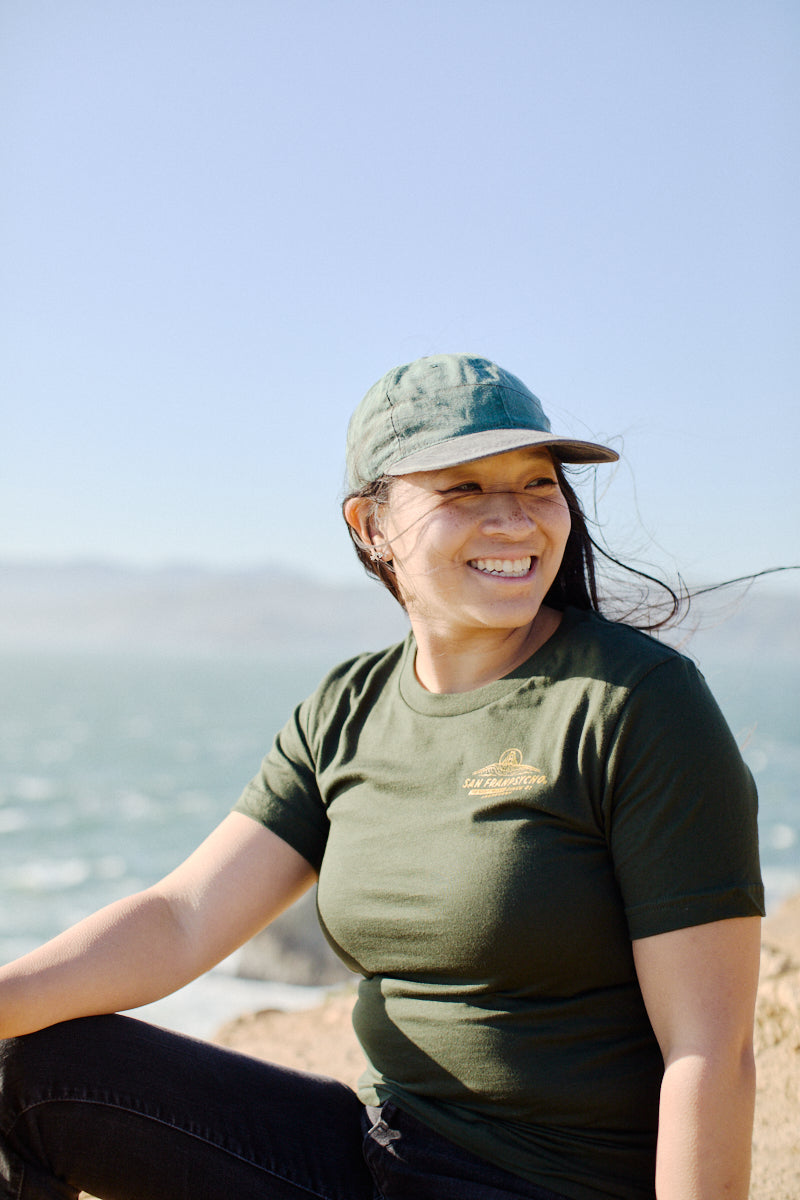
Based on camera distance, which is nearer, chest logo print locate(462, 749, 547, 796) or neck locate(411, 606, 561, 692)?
chest logo print locate(462, 749, 547, 796)

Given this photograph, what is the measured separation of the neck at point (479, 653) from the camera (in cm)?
204

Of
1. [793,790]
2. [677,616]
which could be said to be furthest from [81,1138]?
[793,790]

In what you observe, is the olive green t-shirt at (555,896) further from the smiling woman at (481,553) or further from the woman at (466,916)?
the smiling woman at (481,553)

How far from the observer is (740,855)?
1.56 meters

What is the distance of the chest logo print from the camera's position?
5.67 feet

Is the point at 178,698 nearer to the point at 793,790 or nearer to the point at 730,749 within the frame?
the point at 793,790

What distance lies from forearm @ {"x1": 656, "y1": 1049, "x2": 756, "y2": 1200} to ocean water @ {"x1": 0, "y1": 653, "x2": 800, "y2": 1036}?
81 centimetres

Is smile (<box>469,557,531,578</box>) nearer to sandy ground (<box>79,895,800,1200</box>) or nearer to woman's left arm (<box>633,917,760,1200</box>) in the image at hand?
woman's left arm (<box>633,917,760,1200</box>)

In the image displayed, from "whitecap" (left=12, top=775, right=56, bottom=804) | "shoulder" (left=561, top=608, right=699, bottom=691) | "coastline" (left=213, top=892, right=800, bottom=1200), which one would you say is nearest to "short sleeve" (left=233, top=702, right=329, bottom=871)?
"shoulder" (left=561, top=608, right=699, bottom=691)

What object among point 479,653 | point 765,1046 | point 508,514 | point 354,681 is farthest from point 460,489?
point 765,1046

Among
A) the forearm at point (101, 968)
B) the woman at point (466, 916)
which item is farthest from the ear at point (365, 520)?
the forearm at point (101, 968)

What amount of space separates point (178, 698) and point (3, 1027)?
3366 inches

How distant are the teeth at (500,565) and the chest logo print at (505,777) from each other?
361 millimetres

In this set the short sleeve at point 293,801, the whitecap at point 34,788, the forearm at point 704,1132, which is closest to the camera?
the forearm at point 704,1132
